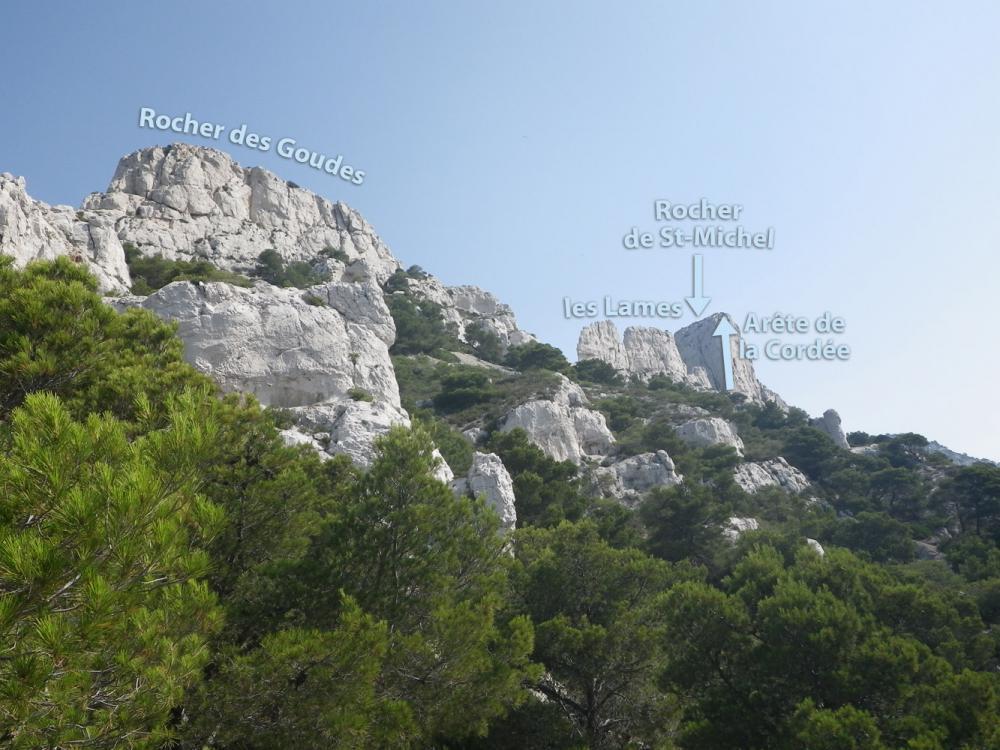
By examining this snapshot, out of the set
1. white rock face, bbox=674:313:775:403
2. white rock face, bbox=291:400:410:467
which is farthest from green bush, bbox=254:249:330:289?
white rock face, bbox=674:313:775:403

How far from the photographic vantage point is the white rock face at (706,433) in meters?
41.3

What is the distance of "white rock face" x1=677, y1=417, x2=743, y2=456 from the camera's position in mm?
41284

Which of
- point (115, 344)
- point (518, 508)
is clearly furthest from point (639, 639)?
point (518, 508)

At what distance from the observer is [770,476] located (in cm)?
3947

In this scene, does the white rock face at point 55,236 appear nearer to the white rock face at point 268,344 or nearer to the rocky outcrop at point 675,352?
the white rock face at point 268,344

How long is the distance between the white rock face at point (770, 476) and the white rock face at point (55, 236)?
3411cm

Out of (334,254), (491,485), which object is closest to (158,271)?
(334,254)

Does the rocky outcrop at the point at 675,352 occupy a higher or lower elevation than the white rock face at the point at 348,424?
higher

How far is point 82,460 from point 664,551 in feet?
79.3

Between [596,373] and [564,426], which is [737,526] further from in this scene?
[596,373]

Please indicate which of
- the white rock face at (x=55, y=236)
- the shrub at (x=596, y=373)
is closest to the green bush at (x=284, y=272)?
the white rock face at (x=55, y=236)

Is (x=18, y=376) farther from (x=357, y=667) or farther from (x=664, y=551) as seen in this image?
→ (x=664, y=551)

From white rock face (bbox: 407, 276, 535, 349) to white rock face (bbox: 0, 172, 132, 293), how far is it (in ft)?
89.0

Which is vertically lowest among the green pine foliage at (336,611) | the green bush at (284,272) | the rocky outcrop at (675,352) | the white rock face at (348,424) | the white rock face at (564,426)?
the green pine foliage at (336,611)
